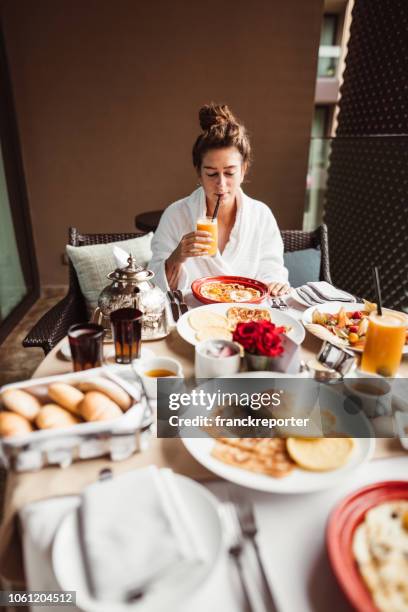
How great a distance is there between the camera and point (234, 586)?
0.58m

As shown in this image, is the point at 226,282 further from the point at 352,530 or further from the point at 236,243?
the point at 352,530

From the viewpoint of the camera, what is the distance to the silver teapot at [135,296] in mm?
1260

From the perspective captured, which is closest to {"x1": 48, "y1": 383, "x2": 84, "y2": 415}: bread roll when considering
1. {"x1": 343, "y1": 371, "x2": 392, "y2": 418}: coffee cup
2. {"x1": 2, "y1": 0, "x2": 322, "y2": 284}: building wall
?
{"x1": 343, "y1": 371, "x2": 392, "y2": 418}: coffee cup

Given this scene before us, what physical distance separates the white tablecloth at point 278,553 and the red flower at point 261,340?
13.3 inches

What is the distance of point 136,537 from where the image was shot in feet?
1.90

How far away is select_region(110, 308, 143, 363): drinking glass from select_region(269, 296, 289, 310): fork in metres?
0.65

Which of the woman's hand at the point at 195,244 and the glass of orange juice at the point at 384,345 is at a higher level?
the woman's hand at the point at 195,244

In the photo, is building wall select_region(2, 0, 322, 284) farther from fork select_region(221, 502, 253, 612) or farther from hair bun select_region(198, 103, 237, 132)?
fork select_region(221, 502, 253, 612)

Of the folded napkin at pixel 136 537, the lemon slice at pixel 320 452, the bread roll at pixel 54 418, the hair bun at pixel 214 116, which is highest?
the hair bun at pixel 214 116

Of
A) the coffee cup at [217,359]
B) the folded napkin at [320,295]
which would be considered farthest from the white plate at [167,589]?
the folded napkin at [320,295]

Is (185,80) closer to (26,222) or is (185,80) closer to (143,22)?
(143,22)

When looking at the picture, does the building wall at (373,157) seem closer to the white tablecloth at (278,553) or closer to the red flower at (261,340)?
the red flower at (261,340)

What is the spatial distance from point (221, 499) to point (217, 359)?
328 mm

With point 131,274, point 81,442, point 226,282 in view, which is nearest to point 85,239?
point 226,282
